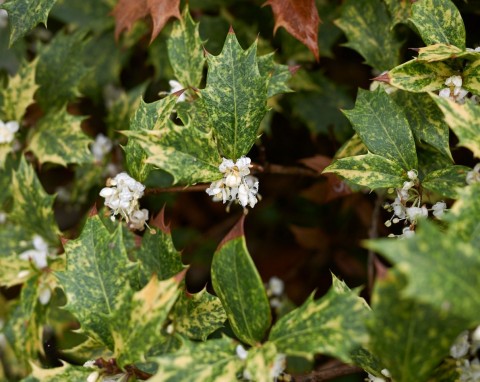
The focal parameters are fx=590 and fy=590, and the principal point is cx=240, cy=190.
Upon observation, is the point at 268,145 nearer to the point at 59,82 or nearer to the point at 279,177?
the point at 279,177

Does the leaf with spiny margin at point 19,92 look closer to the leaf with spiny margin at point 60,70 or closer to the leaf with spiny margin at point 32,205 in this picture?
the leaf with spiny margin at point 60,70

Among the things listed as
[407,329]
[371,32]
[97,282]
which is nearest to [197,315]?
[97,282]

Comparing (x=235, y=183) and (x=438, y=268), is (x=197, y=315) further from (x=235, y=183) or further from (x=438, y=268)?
(x=438, y=268)

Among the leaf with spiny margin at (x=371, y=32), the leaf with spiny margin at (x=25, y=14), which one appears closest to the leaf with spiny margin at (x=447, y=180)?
the leaf with spiny margin at (x=371, y=32)

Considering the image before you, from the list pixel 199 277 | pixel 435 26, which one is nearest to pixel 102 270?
pixel 435 26

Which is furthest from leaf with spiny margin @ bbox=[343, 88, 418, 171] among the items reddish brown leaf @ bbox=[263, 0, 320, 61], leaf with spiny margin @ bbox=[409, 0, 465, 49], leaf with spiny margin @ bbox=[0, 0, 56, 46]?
leaf with spiny margin @ bbox=[0, 0, 56, 46]

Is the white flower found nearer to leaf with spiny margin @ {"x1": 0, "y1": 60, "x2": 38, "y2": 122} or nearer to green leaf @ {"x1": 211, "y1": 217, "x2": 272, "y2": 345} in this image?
leaf with spiny margin @ {"x1": 0, "y1": 60, "x2": 38, "y2": 122}
